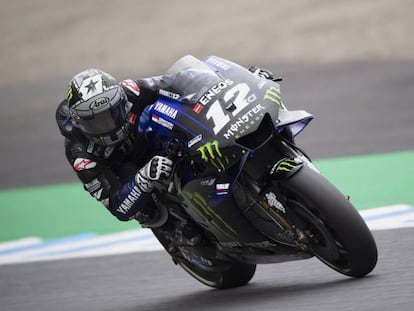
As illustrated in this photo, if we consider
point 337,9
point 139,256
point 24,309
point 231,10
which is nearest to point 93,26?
point 231,10

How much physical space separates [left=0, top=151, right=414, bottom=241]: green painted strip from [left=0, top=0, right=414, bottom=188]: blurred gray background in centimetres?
49

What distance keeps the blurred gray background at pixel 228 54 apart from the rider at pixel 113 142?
4.94 m

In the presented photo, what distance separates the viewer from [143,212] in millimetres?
6512

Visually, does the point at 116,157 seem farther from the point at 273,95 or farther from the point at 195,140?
the point at 273,95

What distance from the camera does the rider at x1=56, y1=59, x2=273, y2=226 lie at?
19.2 feet

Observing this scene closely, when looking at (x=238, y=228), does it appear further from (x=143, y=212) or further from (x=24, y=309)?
(x=24, y=309)

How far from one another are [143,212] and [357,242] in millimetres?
1665

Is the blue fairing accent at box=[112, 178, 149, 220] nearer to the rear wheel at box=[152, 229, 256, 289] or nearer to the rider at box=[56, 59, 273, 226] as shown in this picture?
the rider at box=[56, 59, 273, 226]

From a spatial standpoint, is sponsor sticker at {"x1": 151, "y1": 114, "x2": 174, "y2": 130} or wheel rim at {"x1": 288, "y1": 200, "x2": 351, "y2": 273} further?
sponsor sticker at {"x1": 151, "y1": 114, "x2": 174, "y2": 130}

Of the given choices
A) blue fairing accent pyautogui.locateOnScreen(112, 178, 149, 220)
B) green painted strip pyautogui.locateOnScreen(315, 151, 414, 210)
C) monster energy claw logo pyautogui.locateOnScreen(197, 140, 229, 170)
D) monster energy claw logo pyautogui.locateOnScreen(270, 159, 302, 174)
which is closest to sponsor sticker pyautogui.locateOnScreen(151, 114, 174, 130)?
monster energy claw logo pyautogui.locateOnScreen(197, 140, 229, 170)

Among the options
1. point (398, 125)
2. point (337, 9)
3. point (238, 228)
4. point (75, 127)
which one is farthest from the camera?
point (337, 9)

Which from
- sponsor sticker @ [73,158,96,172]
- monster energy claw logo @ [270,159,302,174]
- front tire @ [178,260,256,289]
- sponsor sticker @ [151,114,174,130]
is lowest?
front tire @ [178,260,256,289]

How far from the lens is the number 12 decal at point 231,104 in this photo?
5.43m

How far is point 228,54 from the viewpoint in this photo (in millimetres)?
15625
